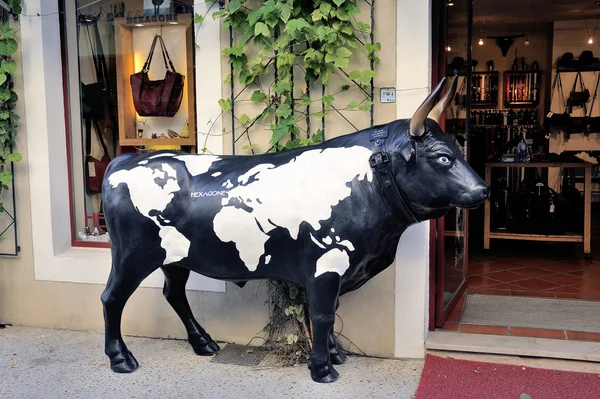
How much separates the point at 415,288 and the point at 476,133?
6335 mm

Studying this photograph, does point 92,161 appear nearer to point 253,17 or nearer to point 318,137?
point 253,17

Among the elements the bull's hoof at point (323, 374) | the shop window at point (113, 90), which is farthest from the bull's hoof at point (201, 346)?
the shop window at point (113, 90)

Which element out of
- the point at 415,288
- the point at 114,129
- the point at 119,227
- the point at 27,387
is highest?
the point at 114,129

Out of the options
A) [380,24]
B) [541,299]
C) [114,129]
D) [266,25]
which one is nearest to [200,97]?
[266,25]

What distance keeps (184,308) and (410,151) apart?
1796 mm

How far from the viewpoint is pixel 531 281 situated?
5.56 m

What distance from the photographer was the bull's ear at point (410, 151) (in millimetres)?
3053

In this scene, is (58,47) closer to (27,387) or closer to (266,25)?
(266,25)

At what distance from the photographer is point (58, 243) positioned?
4.56m

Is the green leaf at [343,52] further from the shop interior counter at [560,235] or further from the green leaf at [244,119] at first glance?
the shop interior counter at [560,235]

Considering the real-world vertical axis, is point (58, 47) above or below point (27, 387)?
above

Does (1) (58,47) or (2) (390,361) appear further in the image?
(1) (58,47)

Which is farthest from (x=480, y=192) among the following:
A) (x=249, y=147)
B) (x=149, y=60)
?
(x=149, y=60)

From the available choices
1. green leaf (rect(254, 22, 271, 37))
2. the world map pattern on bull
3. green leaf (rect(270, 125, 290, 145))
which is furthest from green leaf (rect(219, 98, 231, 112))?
the world map pattern on bull
